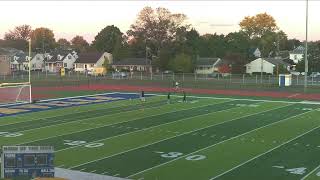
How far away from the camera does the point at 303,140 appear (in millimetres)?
18812

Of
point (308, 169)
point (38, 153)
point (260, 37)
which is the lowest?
point (308, 169)

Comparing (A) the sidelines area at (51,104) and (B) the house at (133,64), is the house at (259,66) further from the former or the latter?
(A) the sidelines area at (51,104)

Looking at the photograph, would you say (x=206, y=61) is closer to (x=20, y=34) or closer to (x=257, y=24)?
(x=257, y=24)

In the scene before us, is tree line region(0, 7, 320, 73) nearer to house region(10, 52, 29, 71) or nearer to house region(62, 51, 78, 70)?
house region(62, 51, 78, 70)

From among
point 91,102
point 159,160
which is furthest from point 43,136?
point 91,102

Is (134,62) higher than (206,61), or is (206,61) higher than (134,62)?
(206,61)

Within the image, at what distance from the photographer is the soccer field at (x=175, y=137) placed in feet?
46.1

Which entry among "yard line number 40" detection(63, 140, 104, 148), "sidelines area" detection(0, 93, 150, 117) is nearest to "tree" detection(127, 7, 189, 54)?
"sidelines area" detection(0, 93, 150, 117)

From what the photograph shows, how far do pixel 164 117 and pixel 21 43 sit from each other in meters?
130

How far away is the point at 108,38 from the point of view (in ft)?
381

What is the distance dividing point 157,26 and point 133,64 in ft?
26.7

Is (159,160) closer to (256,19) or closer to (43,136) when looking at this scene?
(43,136)

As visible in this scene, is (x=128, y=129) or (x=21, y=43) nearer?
(x=128, y=129)

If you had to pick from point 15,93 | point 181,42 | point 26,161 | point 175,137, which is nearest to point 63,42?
point 181,42
